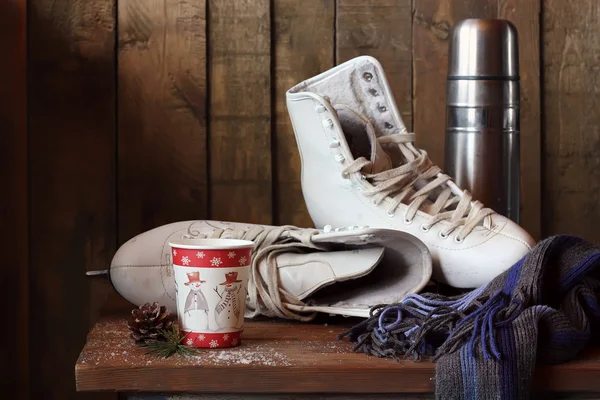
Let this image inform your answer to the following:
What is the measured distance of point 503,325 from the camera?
2.64 feet

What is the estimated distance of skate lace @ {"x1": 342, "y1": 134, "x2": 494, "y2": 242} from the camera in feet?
3.53

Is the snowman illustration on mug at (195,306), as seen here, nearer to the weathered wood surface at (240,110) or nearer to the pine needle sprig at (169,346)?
the pine needle sprig at (169,346)

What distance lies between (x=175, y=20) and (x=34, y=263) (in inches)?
19.9

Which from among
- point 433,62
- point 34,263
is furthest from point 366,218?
point 34,263

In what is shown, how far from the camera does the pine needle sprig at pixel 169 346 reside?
0.84 meters

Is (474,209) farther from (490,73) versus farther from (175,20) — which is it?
(175,20)

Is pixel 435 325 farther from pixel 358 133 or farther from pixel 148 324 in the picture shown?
pixel 358 133

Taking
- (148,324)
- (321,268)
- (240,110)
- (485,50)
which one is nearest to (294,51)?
Result: (240,110)

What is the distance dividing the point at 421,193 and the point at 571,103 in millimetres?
581

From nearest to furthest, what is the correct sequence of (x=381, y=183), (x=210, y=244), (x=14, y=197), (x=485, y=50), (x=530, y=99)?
(x=210, y=244)
(x=381, y=183)
(x=485, y=50)
(x=14, y=197)
(x=530, y=99)

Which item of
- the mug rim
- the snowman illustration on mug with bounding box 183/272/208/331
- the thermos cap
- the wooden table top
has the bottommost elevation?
the wooden table top

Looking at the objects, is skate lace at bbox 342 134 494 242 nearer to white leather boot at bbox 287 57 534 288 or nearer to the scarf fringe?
white leather boot at bbox 287 57 534 288

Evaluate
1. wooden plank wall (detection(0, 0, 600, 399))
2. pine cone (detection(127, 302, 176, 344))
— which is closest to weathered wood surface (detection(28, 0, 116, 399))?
wooden plank wall (detection(0, 0, 600, 399))

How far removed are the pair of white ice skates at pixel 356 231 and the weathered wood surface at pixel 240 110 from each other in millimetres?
333
